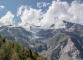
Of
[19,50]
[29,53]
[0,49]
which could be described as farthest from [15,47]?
[0,49]

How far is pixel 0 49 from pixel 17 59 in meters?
7.56

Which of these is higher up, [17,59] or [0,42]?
[0,42]

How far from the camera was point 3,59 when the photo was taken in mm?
84688

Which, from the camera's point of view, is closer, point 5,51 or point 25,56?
point 5,51

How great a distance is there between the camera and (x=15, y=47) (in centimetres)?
10269

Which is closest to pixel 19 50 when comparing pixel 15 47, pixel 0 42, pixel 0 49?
pixel 15 47

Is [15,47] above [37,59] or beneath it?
above

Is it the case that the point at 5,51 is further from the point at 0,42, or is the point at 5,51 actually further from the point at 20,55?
the point at 0,42

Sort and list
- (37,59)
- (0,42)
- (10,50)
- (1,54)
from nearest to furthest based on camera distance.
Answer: (1,54), (10,50), (0,42), (37,59)

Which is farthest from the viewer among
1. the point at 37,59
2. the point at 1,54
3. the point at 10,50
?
the point at 37,59

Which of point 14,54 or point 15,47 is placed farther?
point 15,47

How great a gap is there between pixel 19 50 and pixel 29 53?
311 inches

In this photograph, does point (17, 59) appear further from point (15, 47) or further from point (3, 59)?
point (15, 47)

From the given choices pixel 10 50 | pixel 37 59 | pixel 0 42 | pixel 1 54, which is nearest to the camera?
pixel 1 54
